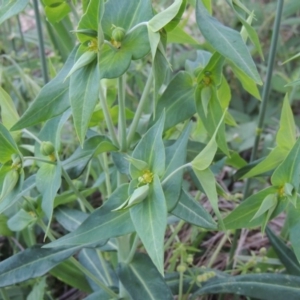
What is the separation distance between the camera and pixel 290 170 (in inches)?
21.9

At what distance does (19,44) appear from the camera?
1655 millimetres

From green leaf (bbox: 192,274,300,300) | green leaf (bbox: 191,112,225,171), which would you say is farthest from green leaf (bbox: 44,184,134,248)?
green leaf (bbox: 192,274,300,300)

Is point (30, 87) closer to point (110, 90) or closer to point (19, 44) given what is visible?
point (110, 90)

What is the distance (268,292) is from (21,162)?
1.18 feet

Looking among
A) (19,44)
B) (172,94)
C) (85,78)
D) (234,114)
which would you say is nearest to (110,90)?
(172,94)

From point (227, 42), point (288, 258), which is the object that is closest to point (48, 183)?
point (227, 42)

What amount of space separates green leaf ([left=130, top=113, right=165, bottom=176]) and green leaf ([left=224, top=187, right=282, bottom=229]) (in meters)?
0.12

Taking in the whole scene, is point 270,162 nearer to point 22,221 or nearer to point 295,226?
point 295,226

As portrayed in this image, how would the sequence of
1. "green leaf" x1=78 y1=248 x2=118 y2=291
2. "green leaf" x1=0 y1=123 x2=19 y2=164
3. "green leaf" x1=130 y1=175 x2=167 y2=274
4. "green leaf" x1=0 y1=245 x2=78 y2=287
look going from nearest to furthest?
"green leaf" x1=130 y1=175 x2=167 y2=274 → "green leaf" x1=0 y1=123 x2=19 y2=164 → "green leaf" x1=0 y1=245 x2=78 y2=287 → "green leaf" x1=78 y1=248 x2=118 y2=291

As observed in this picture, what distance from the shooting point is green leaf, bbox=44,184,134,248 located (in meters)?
0.59

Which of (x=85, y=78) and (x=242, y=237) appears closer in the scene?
(x=85, y=78)

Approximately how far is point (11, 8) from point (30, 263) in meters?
0.33

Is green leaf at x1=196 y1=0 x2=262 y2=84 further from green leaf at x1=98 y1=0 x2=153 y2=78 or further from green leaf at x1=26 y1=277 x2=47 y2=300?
green leaf at x1=26 y1=277 x2=47 y2=300

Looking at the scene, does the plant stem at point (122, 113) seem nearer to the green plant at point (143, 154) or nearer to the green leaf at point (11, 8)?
the green plant at point (143, 154)
